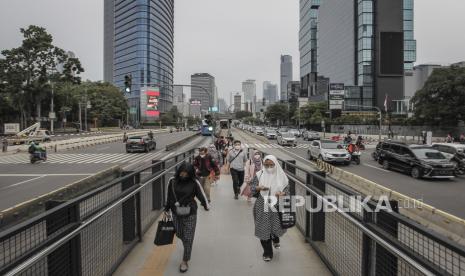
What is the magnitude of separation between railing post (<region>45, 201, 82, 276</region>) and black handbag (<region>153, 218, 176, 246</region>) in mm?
1272

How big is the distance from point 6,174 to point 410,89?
124637 millimetres

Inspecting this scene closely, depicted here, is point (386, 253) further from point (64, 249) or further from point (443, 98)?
point (443, 98)

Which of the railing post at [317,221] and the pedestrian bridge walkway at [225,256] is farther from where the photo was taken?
the railing post at [317,221]

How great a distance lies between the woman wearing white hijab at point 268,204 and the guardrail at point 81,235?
1971 mm

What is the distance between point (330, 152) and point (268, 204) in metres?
20.0

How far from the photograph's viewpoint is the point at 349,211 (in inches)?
184

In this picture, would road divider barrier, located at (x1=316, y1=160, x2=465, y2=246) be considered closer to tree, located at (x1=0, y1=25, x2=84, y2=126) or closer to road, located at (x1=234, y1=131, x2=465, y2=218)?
road, located at (x1=234, y1=131, x2=465, y2=218)

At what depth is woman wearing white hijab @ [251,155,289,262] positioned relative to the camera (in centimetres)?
547

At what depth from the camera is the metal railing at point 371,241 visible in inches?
118

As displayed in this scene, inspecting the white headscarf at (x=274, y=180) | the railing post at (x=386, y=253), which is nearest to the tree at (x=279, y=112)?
the white headscarf at (x=274, y=180)

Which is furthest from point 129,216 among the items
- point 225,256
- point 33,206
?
point 33,206

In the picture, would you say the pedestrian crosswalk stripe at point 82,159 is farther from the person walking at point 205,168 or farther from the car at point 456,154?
the car at point 456,154

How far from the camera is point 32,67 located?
58.8m

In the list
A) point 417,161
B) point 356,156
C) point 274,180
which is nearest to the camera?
point 274,180
